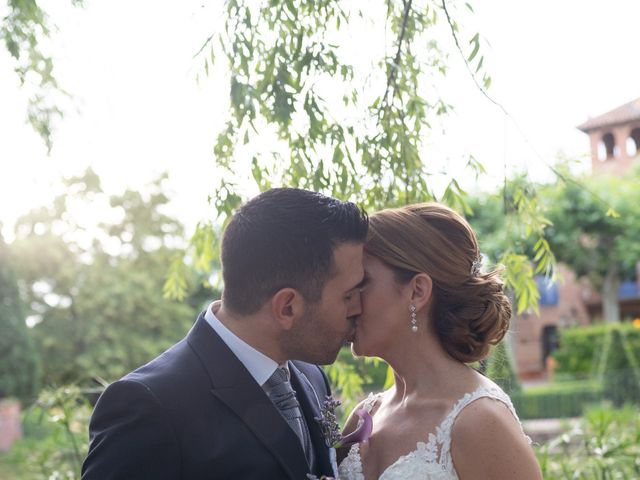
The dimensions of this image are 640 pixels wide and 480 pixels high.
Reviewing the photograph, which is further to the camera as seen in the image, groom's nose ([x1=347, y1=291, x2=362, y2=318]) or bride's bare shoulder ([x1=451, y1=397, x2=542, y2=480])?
groom's nose ([x1=347, y1=291, x2=362, y2=318])

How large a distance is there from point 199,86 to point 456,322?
1615 millimetres

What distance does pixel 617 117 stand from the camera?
29.7 ft

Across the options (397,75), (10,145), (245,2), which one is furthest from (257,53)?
(10,145)

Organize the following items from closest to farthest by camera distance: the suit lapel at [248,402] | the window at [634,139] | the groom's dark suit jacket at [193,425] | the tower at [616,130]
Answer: the groom's dark suit jacket at [193,425] < the suit lapel at [248,402] < the tower at [616,130] < the window at [634,139]

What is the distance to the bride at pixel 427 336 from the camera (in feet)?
9.34

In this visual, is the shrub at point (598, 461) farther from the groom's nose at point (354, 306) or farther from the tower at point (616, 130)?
the groom's nose at point (354, 306)

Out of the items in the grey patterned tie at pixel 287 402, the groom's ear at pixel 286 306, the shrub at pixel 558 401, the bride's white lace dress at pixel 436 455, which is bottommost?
the shrub at pixel 558 401

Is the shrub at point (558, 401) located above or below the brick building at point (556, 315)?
above

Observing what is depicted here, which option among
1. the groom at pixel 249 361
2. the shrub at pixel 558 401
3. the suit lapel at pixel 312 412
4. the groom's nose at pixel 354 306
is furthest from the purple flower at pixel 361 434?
the shrub at pixel 558 401

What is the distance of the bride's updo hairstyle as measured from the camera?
2980mm

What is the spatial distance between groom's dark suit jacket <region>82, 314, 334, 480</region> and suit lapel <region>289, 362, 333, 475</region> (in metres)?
0.27

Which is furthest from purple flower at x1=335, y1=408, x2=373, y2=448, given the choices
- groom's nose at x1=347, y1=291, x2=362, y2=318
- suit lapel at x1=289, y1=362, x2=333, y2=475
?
groom's nose at x1=347, y1=291, x2=362, y2=318

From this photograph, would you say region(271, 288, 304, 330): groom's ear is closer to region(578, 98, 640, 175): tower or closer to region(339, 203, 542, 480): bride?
region(339, 203, 542, 480): bride

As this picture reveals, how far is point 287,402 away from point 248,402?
0.71 feet
